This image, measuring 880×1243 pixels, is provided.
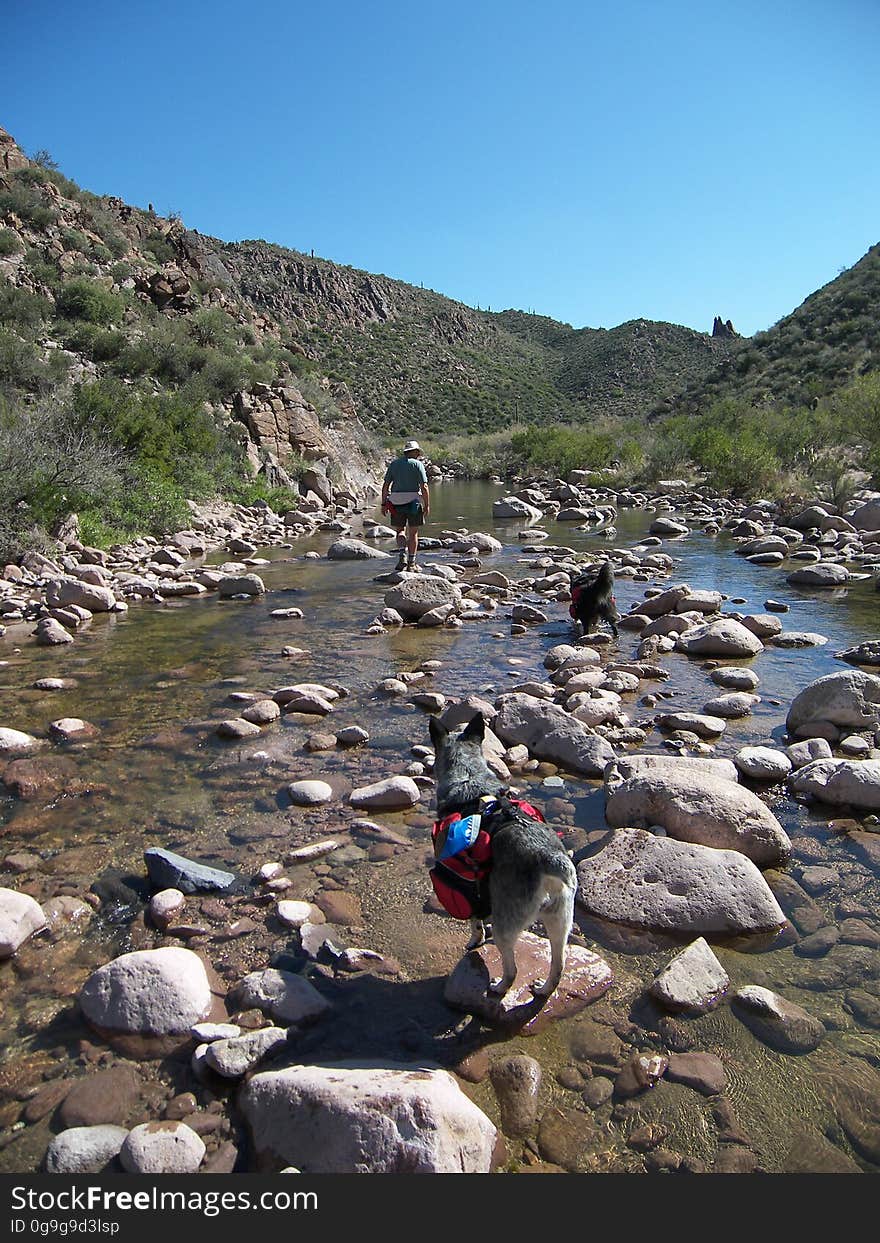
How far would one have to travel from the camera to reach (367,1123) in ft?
7.07

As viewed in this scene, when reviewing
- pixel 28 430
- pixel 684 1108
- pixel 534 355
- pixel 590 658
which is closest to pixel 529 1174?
pixel 684 1108

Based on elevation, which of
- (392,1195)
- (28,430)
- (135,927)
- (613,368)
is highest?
(613,368)

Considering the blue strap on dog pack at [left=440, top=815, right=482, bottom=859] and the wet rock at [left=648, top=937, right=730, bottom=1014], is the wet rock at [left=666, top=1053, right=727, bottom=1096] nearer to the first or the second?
the wet rock at [left=648, top=937, right=730, bottom=1014]

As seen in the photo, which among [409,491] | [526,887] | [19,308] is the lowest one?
[526,887]

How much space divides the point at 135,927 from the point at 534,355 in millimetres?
90102

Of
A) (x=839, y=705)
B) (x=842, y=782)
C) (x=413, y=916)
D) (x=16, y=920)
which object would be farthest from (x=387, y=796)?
(x=839, y=705)

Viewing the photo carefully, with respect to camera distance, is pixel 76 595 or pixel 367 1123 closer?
pixel 367 1123

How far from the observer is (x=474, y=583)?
12242 millimetres

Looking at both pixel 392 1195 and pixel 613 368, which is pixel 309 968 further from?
pixel 613 368

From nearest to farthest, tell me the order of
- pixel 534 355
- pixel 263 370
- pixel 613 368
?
pixel 263 370, pixel 613 368, pixel 534 355

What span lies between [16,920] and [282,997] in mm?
1337

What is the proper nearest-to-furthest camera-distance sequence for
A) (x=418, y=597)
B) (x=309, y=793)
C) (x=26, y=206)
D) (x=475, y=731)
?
(x=475, y=731), (x=309, y=793), (x=418, y=597), (x=26, y=206)

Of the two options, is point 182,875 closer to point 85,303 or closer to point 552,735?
point 552,735

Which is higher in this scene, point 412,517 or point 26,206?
point 26,206
